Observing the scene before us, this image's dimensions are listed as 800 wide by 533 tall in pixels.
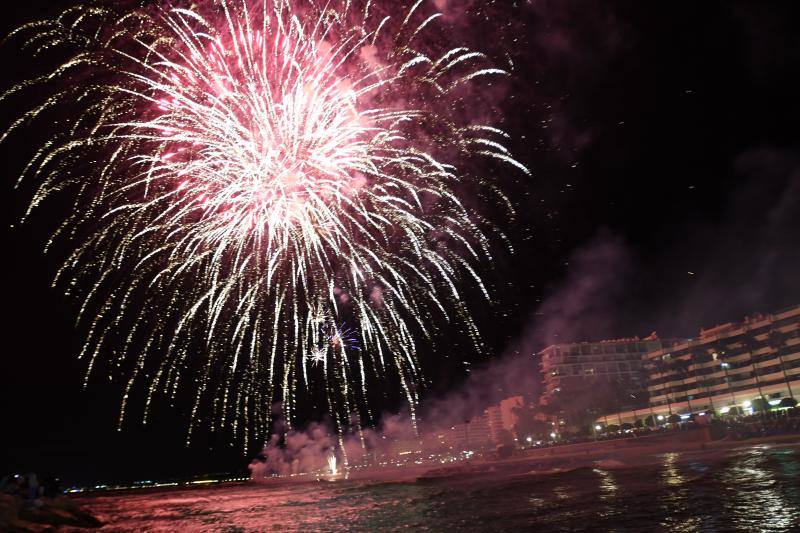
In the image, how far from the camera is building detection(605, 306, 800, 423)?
92750mm

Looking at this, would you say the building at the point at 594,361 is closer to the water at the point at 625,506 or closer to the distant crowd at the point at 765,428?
the distant crowd at the point at 765,428

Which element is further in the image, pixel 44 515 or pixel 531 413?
pixel 531 413

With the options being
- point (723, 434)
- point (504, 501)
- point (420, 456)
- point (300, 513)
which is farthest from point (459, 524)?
point (420, 456)

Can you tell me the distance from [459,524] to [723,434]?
3862cm

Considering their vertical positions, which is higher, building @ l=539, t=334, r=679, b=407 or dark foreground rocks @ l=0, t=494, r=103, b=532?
building @ l=539, t=334, r=679, b=407

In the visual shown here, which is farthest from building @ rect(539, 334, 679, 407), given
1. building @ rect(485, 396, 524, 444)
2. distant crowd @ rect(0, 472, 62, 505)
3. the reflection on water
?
distant crowd @ rect(0, 472, 62, 505)

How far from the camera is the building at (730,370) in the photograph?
304 ft

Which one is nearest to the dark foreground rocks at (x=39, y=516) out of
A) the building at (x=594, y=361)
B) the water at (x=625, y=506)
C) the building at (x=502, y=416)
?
the water at (x=625, y=506)

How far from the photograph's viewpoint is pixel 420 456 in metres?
190

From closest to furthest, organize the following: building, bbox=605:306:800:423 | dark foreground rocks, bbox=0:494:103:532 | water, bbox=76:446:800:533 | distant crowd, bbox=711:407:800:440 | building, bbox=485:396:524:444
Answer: water, bbox=76:446:800:533, dark foreground rocks, bbox=0:494:103:532, distant crowd, bbox=711:407:800:440, building, bbox=605:306:800:423, building, bbox=485:396:524:444

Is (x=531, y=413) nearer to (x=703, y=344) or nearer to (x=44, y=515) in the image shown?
(x=703, y=344)

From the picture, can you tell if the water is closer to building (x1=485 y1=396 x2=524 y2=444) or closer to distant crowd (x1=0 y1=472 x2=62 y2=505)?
distant crowd (x1=0 y1=472 x2=62 y2=505)

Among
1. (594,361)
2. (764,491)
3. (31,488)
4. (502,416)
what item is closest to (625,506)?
(764,491)

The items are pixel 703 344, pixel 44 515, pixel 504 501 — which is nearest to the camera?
pixel 504 501
